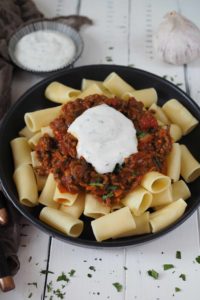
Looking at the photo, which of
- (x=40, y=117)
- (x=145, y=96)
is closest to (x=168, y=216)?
(x=145, y=96)

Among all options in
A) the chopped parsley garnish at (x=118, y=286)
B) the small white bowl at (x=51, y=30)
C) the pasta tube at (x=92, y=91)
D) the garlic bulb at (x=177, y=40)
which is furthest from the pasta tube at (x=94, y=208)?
the garlic bulb at (x=177, y=40)

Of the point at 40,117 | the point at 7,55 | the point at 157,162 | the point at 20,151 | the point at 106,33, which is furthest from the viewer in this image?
the point at 106,33

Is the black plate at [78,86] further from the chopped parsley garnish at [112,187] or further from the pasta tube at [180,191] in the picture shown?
the chopped parsley garnish at [112,187]

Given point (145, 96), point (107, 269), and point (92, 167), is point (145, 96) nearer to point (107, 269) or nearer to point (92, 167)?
point (92, 167)

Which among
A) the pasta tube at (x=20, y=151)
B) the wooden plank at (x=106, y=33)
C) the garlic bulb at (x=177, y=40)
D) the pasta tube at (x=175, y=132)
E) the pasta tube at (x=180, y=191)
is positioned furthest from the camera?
the wooden plank at (x=106, y=33)

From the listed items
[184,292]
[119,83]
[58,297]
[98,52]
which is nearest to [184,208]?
[184,292]

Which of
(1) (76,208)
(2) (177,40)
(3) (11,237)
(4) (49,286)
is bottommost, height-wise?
(4) (49,286)

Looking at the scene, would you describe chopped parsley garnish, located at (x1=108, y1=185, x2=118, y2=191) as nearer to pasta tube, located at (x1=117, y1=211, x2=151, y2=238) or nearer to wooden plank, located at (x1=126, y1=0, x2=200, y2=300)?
pasta tube, located at (x1=117, y1=211, x2=151, y2=238)

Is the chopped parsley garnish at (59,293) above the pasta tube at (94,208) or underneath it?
underneath
